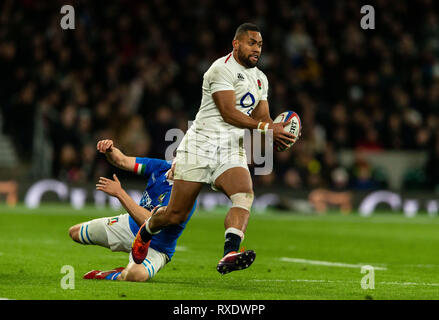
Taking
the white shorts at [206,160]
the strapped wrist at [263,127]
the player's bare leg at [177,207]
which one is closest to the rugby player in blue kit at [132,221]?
the player's bare leg at [177,207]

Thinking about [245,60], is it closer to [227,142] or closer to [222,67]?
[222,67]

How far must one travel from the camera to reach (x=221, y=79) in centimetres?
852

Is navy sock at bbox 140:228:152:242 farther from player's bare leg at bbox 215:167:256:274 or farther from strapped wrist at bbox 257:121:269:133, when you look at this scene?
strapped wrist at bbox 257:121:269:133

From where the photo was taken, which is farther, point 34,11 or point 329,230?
point 34,11

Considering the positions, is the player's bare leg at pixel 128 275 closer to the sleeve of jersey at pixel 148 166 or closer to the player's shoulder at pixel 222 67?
the sleeve of jersey at pixel 148 166

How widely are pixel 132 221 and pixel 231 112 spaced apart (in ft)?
5.57

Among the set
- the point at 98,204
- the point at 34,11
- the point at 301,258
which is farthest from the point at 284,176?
the point at 301,258

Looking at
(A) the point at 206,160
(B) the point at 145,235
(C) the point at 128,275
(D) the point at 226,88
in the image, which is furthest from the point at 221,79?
(C) the point at 128,275

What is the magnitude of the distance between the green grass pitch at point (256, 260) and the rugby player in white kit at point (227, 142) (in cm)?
58

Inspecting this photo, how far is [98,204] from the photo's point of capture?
848 inches

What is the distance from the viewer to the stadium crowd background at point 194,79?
869 inches

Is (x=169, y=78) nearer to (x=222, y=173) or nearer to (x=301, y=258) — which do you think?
(x=301, y=258)

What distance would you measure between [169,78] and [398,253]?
39.0ft

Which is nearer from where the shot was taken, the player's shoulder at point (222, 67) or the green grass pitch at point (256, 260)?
the green grass pitch at point (256, 260)
